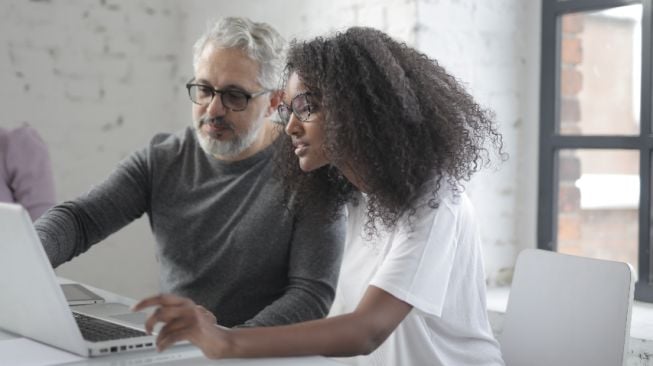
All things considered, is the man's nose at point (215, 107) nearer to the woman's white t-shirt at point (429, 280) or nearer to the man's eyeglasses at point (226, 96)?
the man's eyeglasses at point (226, 96)

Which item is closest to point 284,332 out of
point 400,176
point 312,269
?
point 400,176

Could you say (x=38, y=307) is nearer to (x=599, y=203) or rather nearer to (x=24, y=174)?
(x=24, y=174)

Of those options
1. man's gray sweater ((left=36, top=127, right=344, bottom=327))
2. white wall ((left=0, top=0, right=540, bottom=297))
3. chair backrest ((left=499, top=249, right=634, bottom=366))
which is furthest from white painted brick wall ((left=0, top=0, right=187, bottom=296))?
chair backrest ((left=499, top=249, right=634, bottom=366))

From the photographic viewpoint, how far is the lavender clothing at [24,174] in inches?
112

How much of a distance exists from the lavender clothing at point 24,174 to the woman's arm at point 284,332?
5.48 ft

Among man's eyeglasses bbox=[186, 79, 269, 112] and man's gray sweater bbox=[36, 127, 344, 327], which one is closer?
man's gray sweater bbox=[36, 127, 344, 327]

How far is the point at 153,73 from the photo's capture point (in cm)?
358

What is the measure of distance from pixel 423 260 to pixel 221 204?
80 cm

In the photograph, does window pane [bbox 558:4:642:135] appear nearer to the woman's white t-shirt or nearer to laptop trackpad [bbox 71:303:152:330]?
the woman's white t-shirt

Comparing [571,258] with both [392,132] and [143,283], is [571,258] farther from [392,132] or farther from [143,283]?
[143,283]

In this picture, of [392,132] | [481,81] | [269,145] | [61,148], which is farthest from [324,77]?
[61,148]

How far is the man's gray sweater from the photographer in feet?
6.53

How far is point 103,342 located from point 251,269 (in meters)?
0.76

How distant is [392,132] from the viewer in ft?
5.22
